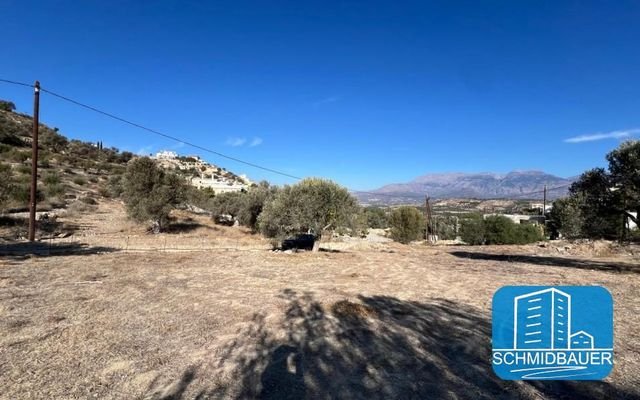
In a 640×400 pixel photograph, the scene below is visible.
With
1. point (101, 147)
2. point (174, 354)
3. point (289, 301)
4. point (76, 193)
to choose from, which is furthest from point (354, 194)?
point (101, 147)

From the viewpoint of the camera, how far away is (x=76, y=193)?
1340 inches

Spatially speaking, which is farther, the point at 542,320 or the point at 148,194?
the point at 148,194

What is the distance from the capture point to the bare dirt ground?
14.8 ft

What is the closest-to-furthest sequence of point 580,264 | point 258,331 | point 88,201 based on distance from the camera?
point 258,331, point 580,264, point 88,201

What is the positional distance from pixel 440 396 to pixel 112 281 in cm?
909

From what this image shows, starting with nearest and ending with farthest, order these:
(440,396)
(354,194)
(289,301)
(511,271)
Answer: (440,396) → (289,301) → (511,271) → (354,194)

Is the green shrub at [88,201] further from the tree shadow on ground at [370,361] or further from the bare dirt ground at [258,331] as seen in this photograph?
the tree shadow on ground at [370,361]

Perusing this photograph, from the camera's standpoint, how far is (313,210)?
17859 mm

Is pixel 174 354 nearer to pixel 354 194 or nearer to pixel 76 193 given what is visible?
pixel 354 194

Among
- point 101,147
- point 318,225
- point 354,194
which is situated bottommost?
point 318,225

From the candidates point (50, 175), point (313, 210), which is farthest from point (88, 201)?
point (313, 210)

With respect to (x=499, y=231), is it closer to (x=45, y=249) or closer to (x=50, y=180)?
→ (x=45, y=249)

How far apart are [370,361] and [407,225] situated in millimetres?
37972

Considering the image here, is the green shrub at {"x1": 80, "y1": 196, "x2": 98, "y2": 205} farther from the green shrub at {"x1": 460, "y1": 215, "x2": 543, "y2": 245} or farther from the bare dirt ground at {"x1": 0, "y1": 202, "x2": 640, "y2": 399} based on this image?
the green shrub at {"x1": 460, "y1": 215, "x2": 543, "y2": 245}
